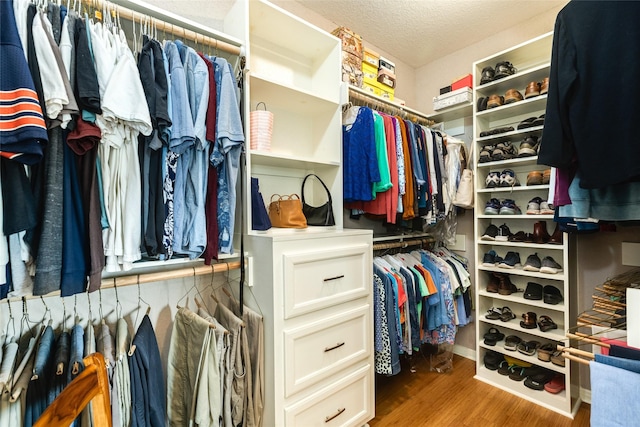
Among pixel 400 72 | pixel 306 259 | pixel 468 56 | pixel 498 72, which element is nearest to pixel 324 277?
pixel 306 259

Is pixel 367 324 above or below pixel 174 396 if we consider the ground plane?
above

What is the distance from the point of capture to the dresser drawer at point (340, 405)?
131 centimetres

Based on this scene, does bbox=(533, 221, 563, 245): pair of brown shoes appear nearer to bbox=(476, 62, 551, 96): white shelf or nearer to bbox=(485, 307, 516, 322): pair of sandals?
bbox=(485, 307, 516, 322): pair of sandals

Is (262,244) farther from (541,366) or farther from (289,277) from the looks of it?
(541,366)

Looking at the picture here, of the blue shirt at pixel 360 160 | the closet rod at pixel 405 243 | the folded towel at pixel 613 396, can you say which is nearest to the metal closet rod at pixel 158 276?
the blue shirt at pixel 360 160

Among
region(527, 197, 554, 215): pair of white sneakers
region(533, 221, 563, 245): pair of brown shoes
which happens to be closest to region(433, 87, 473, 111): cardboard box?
region(527, 197, 554, 215): pair of white sneakers

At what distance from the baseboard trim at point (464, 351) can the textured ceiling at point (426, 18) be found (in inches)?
104

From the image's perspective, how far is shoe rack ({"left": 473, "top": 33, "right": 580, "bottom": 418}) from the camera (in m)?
1.89

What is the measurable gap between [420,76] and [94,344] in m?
3.19

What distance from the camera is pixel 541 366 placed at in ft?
6.72

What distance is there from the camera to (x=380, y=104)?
84.5 inches

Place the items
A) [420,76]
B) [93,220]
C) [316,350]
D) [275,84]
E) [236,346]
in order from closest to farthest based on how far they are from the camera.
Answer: [93,220], [236,346], [316,350], [275,84], [420,76]

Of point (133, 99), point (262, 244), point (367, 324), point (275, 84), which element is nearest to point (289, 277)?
point (262, 244)

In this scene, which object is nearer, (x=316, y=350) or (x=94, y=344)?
(x=94, y=344)
